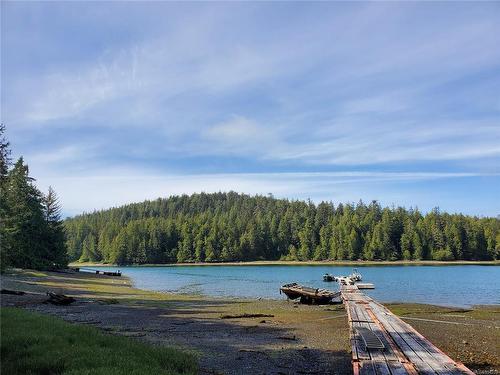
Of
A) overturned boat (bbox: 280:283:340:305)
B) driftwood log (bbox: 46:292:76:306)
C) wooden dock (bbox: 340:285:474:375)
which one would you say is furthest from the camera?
overturned boat (bbox: 280:283:340:305)

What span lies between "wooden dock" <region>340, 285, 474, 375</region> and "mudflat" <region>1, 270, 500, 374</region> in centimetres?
108

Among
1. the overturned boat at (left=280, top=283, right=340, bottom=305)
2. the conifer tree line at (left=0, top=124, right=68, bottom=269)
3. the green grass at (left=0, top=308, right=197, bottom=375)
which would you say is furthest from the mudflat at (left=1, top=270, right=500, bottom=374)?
the conifer tree line at (left=0, top=124, right=68, bottom=269)

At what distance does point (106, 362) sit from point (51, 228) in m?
72.8

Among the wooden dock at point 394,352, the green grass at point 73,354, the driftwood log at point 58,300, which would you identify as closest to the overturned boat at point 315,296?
the wooden dock at point 394,352

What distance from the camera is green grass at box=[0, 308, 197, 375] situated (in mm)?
10422

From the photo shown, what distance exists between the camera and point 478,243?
176 m

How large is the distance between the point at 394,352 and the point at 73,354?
409 inches

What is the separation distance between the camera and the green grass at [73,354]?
1042cm

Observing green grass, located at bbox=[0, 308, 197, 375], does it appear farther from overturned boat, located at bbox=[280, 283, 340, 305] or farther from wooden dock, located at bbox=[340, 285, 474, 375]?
overturned boat, located at bbox=[280, 283, 340, 305]

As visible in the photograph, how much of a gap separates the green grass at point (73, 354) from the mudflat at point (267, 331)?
72.8 inches

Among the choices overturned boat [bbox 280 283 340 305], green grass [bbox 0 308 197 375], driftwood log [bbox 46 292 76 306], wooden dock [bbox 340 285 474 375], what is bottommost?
overturned boat [bbox 280 283 340 305]

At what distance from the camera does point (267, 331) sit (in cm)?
2334

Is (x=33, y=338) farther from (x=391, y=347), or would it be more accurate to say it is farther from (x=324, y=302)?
(x=324, y=302)

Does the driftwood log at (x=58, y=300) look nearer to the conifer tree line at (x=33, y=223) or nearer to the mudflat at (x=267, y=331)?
the mudflat at (x=267, y=331)
